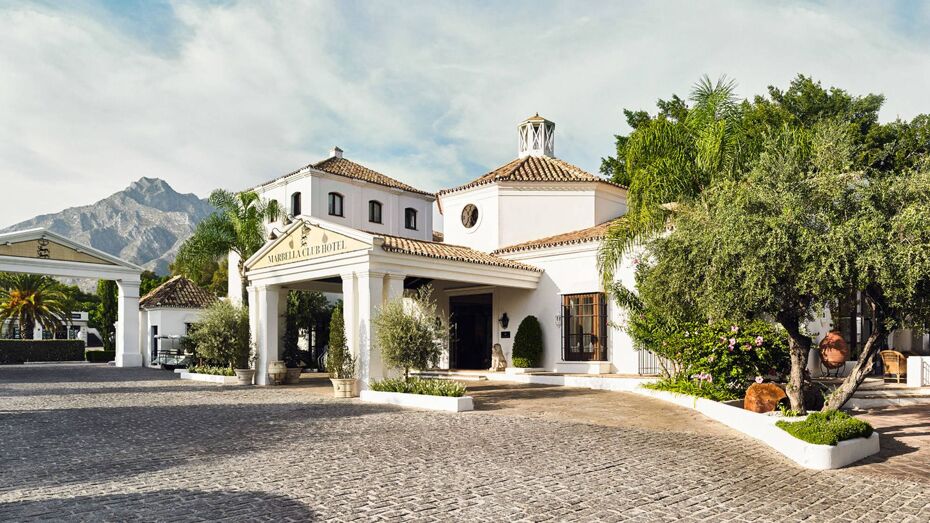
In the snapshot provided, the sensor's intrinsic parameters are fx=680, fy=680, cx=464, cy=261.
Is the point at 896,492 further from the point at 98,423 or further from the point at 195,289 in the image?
the point at 195,289

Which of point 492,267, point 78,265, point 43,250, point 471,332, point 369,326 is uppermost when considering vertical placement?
point 43,250

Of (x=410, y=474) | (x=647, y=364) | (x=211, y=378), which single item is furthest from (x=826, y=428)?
(x=211, y=378)

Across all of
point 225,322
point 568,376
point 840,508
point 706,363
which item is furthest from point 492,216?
point 840,508

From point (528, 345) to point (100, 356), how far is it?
3682 cm

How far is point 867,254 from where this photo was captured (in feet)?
29.1

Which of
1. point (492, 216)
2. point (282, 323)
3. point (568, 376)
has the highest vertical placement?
point (492, 216)

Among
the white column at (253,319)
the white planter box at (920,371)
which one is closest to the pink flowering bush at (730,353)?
the white planter box at (920,371)

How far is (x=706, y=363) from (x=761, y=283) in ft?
15.2

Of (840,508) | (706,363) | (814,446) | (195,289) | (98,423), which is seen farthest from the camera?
(195,289)

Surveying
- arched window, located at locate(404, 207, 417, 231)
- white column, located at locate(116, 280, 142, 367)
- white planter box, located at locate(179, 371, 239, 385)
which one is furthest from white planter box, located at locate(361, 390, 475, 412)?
arched window, located at locate(404, 207, 417, 231)

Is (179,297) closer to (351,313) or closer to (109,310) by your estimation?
(109,310)

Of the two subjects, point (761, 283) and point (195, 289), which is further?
point (195, 289)

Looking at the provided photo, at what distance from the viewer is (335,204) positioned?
1358 inches

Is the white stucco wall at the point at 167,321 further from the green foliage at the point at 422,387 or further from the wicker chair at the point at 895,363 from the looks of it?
the wicker chair at the point at 895,363
